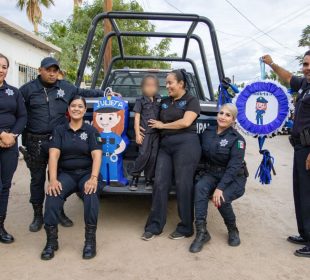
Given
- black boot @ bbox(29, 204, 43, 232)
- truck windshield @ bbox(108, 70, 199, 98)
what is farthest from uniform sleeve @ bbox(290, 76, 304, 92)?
black boot @ bbox(29, 204, 43, 232)

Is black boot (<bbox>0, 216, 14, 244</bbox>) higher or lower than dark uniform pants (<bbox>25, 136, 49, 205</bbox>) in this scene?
lower

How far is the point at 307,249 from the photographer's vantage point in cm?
367

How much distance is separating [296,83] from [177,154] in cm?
138

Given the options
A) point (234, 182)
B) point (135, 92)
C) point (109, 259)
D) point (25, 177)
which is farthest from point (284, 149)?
point (109, 259)

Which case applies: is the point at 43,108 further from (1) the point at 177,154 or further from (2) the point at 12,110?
(1) the point at 177,154

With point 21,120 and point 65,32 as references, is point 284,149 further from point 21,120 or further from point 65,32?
point 65,32

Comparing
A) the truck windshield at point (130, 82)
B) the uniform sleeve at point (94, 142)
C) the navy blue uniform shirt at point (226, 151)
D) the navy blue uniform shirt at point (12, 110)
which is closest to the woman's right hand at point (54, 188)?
the uniform sleeve at point (94, 142)

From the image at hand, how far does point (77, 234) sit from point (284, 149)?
357 inches

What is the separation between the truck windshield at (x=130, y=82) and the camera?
21.0 feet

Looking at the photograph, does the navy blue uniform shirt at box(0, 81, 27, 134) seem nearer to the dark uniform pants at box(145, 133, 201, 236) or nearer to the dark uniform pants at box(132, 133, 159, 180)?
the dark uniform pants at box(132, 133, 159, 180)

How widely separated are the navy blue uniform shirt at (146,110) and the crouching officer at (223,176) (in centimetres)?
58

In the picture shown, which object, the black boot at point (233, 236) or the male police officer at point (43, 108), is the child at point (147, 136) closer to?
the male police officer at point (43, 108)

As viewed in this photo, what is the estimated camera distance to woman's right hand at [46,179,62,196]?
3.63 m

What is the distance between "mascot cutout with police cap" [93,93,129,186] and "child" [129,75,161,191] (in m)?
0.16
